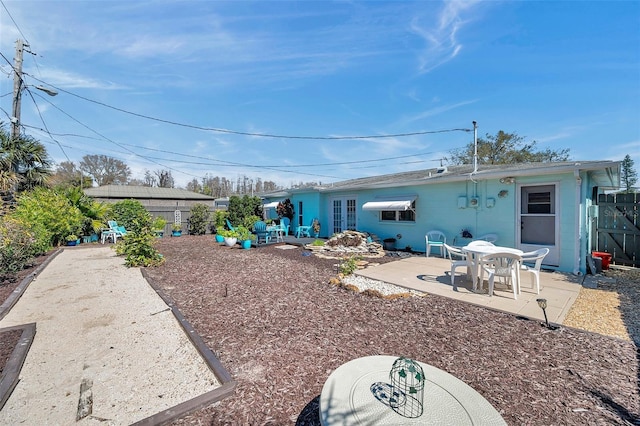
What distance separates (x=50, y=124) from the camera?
15258 millimetres

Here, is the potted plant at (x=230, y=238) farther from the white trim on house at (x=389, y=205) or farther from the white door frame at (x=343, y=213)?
the white trim on house at (x=389, y=205)

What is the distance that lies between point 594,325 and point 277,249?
10172 mm

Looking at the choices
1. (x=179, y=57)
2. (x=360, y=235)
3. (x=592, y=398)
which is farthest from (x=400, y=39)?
(x=592, y=398)

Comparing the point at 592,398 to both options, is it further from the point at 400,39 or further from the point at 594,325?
the point at 400,39

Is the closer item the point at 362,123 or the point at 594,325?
the point at 594,325

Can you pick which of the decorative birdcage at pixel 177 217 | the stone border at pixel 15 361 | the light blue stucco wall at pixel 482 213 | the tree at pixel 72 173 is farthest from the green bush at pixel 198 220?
the tree at pixel 72 173

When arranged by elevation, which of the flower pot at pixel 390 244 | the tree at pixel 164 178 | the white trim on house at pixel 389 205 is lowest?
the flower pot at pixel 390 244

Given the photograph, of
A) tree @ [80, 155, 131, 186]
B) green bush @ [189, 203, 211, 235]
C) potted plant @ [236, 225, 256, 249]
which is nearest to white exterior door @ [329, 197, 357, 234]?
potted plant @ [236, 225, 256, 249]

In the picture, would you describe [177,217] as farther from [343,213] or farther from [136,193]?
[136,193]

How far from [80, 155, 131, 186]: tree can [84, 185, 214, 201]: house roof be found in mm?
11835

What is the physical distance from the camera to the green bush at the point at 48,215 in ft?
35.1

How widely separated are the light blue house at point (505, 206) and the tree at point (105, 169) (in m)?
42.6

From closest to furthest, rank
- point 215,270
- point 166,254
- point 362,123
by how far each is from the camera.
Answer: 1. point 215,270
2. point 166,254
3. point 362,123

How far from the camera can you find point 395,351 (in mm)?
3359
